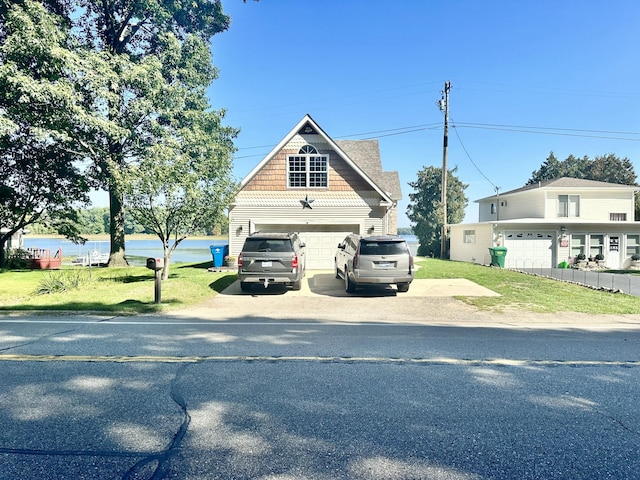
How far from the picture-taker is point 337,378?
4582 mm

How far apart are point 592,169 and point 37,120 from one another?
235 ft

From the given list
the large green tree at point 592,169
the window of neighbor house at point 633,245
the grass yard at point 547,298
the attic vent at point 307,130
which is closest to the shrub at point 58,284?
the attic vent at point 307,130

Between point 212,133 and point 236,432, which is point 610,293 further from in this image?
point 212,133

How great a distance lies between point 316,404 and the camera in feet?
12.6

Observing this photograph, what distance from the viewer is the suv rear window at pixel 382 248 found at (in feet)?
40.0

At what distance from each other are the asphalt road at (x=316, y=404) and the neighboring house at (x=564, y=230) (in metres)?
18.7

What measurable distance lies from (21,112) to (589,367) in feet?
75.2

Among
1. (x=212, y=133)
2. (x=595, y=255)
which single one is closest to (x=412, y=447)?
(x=212, y=133)

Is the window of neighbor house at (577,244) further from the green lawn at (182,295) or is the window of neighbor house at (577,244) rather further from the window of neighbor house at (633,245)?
the green lawn at (182,295)

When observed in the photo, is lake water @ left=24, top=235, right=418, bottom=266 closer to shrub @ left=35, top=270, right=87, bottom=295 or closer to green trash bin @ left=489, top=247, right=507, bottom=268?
green trash bin @ left=489, top=247, right=507, bottom=268

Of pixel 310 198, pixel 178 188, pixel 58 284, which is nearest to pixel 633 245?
pixel 310 198

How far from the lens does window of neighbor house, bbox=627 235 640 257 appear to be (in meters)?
25.1

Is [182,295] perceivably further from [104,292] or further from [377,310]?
[377,310]

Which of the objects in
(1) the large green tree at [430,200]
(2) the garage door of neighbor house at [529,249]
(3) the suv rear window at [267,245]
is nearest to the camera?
(3) the suv rear window at [267,245]
